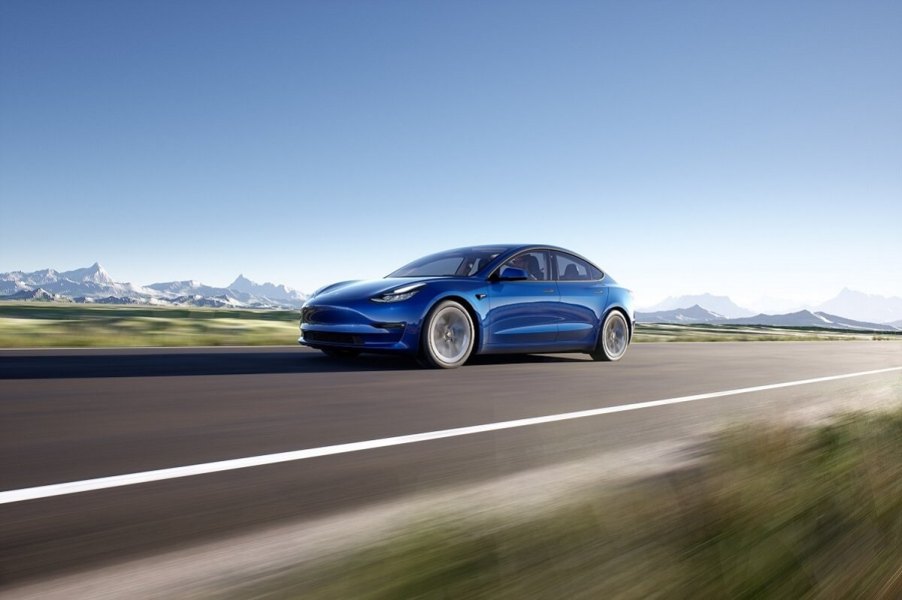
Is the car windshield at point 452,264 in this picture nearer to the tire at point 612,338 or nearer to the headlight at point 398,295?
the headlight at point 398,295

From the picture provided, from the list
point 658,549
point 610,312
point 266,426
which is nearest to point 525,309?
point 610,312

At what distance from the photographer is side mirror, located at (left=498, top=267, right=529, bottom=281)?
8625mm

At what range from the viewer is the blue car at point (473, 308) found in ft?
26.6

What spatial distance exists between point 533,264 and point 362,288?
7.87 ft

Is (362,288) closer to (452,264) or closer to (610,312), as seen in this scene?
(452,264)

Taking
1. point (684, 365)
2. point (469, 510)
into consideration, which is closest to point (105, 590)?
point (469, 510)

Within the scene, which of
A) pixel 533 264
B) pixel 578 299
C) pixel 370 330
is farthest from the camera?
pixel 578 299

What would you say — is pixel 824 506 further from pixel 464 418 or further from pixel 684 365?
pixel 684 365

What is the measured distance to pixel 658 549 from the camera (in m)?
2.24

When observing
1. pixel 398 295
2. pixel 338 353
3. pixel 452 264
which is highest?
pixel 452 264

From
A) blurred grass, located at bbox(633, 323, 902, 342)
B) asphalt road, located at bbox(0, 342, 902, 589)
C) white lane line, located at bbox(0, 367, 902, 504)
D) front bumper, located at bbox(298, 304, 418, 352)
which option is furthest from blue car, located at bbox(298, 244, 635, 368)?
blurred grass, located at bbox(633, 323, 902, 342)

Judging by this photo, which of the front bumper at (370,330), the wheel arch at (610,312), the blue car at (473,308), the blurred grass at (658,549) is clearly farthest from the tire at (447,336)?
the blurred grass at (658,549)

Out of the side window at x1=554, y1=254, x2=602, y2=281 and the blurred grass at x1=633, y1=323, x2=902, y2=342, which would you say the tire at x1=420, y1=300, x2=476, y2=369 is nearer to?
the side window at x1=554, y1=254, x2=602, y2=281

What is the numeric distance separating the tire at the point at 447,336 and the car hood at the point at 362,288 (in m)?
0.41
